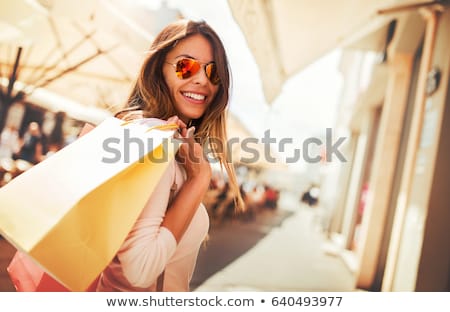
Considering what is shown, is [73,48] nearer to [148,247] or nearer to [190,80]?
[190,80]

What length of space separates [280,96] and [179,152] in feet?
9.60

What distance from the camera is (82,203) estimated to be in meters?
1.00

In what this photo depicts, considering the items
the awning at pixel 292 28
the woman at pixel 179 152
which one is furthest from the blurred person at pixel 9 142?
the woman at pixel 179 152

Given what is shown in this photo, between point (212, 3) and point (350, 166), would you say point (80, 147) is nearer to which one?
point (212, 3)

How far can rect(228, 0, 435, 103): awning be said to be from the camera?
255cm

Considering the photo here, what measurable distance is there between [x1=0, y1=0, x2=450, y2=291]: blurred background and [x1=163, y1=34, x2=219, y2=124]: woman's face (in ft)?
1.12

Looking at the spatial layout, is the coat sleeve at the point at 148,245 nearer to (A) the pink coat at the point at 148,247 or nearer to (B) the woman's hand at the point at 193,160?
(A) the pink coat at the point at 148,247

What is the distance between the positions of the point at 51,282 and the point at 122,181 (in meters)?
0.53

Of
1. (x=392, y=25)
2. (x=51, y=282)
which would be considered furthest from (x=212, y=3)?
(x=392, y=25)

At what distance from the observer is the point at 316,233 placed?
10469 millimetres

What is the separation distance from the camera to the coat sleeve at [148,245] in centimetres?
102

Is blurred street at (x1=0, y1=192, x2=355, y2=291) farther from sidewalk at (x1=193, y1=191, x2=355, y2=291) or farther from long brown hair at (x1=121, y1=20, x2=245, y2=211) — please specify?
long brown hair at (x1=121, y1=20, x2=245, y2=211)

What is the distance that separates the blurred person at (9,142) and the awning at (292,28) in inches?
105

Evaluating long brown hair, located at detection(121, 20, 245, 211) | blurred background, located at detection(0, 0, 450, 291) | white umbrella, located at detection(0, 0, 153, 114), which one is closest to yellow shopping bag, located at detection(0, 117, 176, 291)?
long brown hair, located at detection(121, 20, 245, 211)
